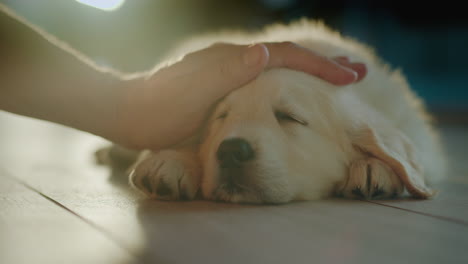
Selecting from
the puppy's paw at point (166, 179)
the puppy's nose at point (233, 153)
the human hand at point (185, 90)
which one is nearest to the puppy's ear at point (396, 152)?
the human hand at point (185, 90)

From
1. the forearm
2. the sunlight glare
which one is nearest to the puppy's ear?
the forearm

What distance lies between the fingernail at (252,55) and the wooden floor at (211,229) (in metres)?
0.62

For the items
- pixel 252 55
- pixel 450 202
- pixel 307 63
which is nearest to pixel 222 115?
pixel 252 55

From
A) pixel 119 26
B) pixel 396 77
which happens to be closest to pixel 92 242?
pixel 396 77

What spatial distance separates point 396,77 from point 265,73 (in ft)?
4.25

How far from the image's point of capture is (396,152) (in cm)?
197

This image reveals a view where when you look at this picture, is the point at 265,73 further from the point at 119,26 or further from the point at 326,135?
the point at 119,26

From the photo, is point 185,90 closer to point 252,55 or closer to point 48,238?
point 252,55

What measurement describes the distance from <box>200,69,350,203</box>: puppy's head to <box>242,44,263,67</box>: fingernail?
0.54 ft

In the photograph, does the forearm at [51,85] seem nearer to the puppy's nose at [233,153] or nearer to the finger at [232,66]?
the finger at [232,66]

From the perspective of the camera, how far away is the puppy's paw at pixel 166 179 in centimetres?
179

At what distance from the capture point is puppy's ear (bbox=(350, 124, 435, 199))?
1872mm

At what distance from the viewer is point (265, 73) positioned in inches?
81.1

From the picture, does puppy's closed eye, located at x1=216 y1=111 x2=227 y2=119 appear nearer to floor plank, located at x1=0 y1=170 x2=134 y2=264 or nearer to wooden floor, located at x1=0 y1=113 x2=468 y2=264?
wooden floor, located at x1=0 y1=113 x2=468 y2=264
